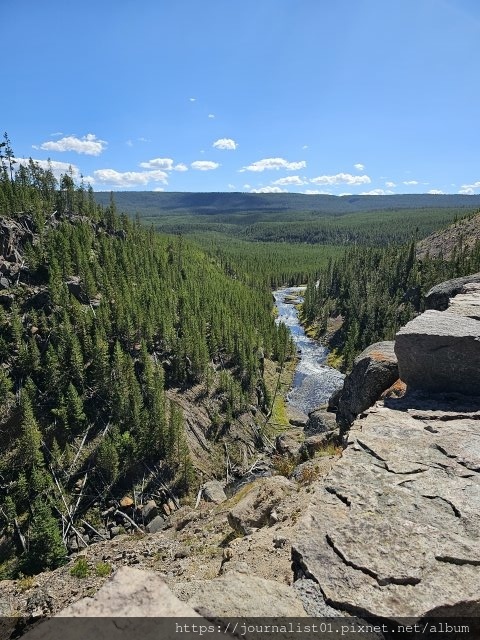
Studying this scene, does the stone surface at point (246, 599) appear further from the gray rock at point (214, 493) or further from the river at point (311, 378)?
the river at point (311, 378)

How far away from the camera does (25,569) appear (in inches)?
1822

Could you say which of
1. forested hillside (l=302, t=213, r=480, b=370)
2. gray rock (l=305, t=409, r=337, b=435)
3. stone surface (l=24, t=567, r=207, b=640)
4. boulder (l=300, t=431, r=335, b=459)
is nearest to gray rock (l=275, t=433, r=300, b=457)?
gray rock (l=305, t=409, r=337, b=435)

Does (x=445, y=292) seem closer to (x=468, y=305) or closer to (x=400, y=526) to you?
(x=468, y=305)

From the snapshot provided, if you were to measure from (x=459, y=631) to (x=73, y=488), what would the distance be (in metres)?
64.5

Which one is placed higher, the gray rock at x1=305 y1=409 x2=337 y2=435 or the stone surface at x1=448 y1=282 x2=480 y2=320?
the stone surface at x1=448 y1=282 x2=480 y2=320

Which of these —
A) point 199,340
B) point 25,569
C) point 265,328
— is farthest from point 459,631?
point 265,328

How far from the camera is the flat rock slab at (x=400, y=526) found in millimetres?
11125

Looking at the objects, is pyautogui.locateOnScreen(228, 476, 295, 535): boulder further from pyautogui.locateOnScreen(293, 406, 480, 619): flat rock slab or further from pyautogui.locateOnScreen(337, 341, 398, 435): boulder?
pyautogui.locateOnScreen(337, 341, 398, 435): boulder

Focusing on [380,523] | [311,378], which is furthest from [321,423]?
[311,378]

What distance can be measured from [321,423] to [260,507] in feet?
62.7

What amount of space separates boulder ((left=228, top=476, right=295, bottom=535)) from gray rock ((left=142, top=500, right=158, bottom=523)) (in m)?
44.2

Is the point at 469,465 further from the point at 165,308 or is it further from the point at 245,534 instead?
the point at 165,308

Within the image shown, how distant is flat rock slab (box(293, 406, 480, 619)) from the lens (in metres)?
11.1

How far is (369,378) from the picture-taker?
26734mm
